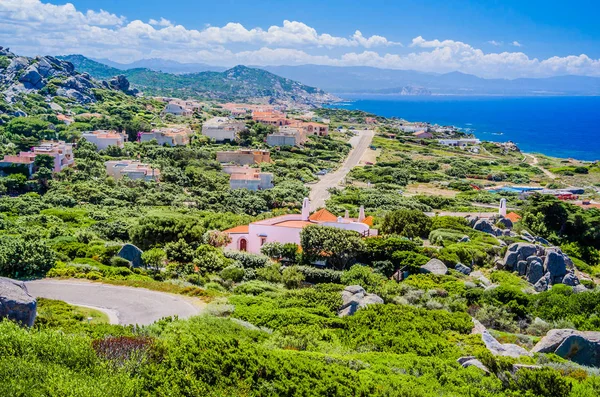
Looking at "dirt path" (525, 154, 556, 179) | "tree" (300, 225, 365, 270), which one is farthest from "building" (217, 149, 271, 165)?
"tree" (300, 225, 365, 270)

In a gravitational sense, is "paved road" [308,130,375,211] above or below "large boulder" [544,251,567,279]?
below

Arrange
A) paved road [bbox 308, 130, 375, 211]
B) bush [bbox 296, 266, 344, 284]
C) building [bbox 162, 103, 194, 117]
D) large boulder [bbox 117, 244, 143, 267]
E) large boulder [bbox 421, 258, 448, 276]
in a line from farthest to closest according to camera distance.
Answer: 1. building [bbox 162, 103, 194, 117]
2. paved road [bbox 308, 130, 375, 211]
3. large boulder [bbox 421, 258, 448, 276]
4. bush [bbox 296, 266, 344, 284]
5. large boulder [bbox 117, 244, 143, 267]

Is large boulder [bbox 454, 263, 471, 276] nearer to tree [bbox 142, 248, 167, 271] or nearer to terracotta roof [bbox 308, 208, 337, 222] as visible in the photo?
terracotta roof [bbox 308, 208, 337, 222]

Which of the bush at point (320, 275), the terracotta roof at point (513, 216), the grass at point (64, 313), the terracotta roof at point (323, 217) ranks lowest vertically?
the terracotta roof at point (513, 216)

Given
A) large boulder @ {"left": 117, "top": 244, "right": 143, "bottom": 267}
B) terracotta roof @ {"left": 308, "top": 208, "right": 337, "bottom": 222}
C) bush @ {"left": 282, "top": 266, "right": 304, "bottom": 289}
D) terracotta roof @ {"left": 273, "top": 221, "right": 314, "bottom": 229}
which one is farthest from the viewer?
terracotta roof @ {"left": 308, "top": 208, "right": 337, "bottom": 222}

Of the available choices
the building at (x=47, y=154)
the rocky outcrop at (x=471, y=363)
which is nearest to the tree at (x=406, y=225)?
the rocky outcrop at (x=471, y=363)

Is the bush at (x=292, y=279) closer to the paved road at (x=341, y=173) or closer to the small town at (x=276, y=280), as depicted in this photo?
the small town at (x=276, y=280)

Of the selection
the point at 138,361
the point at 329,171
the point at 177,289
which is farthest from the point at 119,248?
the point at 329,171
